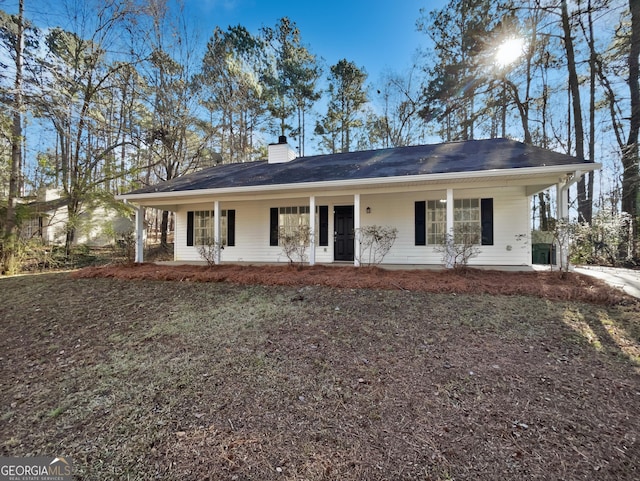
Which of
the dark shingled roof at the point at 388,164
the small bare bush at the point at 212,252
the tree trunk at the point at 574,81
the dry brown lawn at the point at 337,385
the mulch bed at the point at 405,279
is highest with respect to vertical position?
the tree trunk at the point at 574,81

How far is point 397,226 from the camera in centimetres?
838

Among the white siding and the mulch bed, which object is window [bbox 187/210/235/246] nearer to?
the white siding

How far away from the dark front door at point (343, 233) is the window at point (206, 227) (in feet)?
11.7

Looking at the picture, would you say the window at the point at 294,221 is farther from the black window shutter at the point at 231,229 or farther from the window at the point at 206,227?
the window at the point at 206,227

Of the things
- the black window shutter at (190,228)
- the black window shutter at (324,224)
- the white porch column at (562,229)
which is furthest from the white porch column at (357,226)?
the black window shutter at (190,228)

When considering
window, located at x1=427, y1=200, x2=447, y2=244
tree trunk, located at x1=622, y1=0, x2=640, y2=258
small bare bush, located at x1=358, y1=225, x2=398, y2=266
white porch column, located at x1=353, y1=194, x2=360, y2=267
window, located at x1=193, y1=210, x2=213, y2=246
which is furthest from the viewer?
window, located at x1=193, y1=210, x2=213, y2=246

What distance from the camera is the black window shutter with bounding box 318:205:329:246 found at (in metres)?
8.77

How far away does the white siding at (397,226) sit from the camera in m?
7.58

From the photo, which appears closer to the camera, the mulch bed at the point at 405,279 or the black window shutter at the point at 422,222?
the mulch bed at the point at 405,279

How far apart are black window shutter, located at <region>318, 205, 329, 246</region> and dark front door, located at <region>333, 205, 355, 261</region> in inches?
9.7

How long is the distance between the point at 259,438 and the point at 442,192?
751 cm

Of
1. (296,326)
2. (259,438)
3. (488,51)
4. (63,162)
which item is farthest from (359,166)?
(63,162)

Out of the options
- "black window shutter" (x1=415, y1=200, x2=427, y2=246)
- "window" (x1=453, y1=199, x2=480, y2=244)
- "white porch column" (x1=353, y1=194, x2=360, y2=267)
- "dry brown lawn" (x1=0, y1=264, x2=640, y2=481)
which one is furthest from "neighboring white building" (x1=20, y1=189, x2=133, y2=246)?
"window" (x1=453, y1=199, x2=480, y2=244)

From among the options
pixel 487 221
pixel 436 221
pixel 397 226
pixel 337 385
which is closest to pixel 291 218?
pixel 397 226
